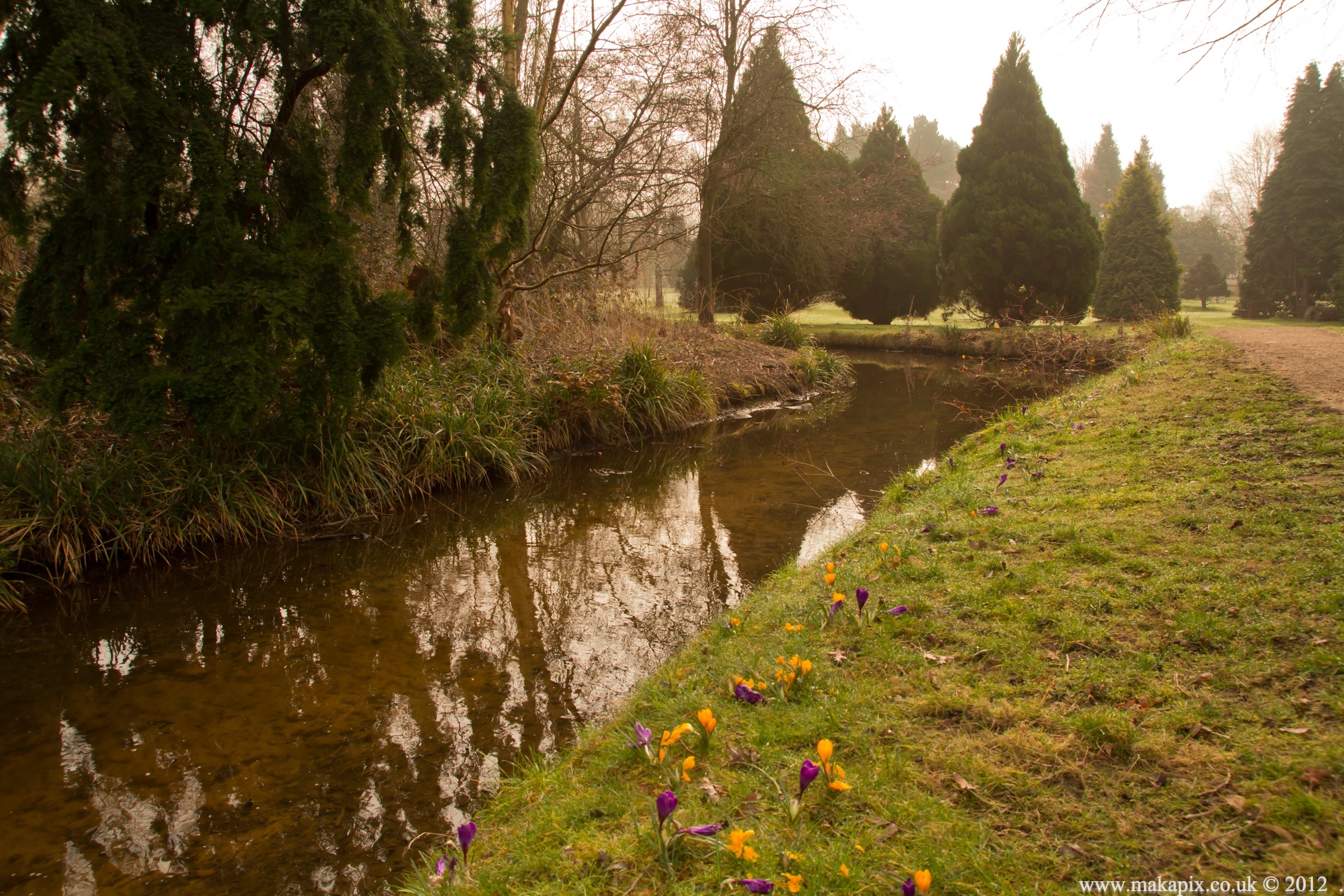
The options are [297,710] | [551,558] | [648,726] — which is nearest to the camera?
[648,726]

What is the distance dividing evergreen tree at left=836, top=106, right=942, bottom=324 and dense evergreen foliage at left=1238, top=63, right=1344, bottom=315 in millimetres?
9243

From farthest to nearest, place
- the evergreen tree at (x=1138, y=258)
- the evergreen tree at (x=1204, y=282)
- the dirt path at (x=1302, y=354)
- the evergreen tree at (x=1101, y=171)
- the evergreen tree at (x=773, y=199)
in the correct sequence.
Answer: the evergreen tree at (x=1101, y=171) → the evergreen tree at (x=1204, y=282) → the evergreen tree at (x=1138, y=258) → the evergreen tree at (x=773, y=199) → the dirt path at (x=1302, y=354)

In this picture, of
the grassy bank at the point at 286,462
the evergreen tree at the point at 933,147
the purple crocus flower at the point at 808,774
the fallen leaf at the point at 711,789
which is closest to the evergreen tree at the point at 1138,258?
the grassy bank at the point at 286,462

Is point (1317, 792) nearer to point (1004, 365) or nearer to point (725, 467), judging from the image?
point (725, 467)

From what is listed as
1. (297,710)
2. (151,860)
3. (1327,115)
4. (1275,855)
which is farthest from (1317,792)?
(1327,115)

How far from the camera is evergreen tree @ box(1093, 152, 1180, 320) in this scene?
2011cm

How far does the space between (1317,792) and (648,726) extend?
200 centimetres

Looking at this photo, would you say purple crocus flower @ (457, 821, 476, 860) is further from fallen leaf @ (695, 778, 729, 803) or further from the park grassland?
fallen leaf @ (695, 778, 729, 803)

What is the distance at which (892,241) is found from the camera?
21250 mm

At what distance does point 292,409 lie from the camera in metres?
Answer: 5.87

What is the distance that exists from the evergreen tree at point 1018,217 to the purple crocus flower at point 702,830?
18.5 m

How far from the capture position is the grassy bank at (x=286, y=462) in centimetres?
518

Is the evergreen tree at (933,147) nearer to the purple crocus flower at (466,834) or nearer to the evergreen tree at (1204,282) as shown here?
the evergreen tree at (1204,282)

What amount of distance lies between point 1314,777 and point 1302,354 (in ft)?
33.3
